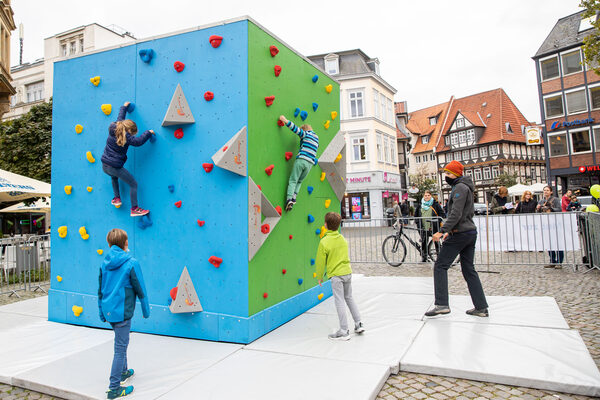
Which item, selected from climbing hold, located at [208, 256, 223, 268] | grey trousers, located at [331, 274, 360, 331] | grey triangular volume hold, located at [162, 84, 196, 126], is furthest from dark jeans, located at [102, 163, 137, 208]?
grey trousers, located at [331, 274, 360, 331]

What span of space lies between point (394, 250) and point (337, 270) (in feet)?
21.0

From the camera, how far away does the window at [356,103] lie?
3284 centimetres

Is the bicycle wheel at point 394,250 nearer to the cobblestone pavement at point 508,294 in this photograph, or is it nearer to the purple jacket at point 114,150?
the cobblestone pavement at point 508,294

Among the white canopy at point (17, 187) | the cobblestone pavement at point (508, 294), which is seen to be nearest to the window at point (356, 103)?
the cobblestone pavement at point (508, 294)

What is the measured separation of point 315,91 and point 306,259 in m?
2.73

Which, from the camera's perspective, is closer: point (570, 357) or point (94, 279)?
point (570, 357)

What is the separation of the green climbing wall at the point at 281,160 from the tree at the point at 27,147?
2308 cm

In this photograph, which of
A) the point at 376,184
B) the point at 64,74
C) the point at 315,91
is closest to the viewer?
the point at 64,74

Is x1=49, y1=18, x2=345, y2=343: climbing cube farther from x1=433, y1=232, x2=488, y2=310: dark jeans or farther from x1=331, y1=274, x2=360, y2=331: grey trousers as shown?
x1=433, y1=232, x2=488, y2=310: dark jeans

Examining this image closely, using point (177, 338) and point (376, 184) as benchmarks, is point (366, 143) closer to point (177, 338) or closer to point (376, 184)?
point (376, 184)

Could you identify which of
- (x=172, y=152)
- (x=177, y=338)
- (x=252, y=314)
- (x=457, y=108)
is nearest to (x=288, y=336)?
(x=252, y=314)

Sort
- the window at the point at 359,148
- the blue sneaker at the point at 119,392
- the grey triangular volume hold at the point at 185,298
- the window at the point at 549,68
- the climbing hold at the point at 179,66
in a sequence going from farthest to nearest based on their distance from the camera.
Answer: the window at the point at 549,68 < the window at the point at 359,148 < the climbing hold at the point at 179,66 < the grey triangular volume hold at the point at 185,298 < the blue sneaker at the point at 119,392

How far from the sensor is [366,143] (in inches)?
1284

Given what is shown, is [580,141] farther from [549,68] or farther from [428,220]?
[428,220]
